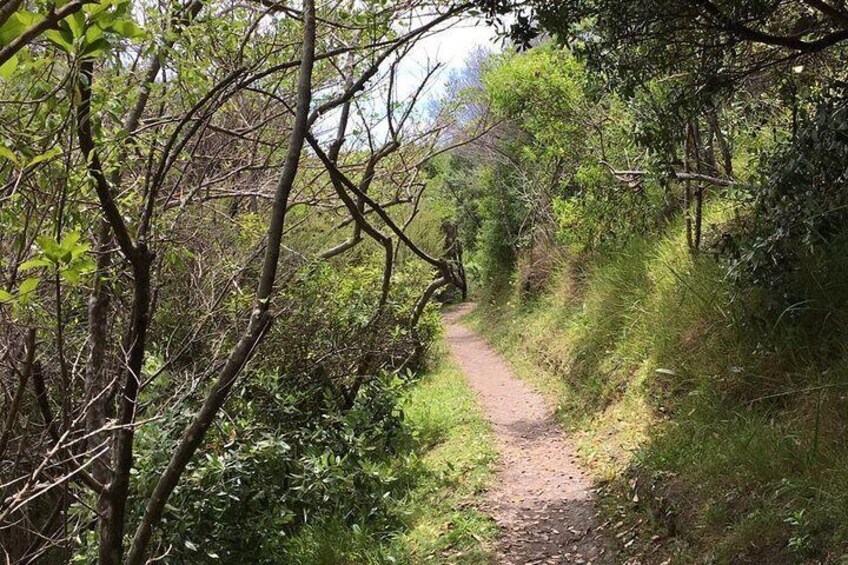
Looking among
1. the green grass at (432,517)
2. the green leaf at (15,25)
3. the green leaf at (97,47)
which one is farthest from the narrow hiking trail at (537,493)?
the green leaf at (15,25)

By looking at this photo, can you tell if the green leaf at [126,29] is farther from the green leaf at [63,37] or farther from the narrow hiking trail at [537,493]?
the narrow hiking trail at [537,493]

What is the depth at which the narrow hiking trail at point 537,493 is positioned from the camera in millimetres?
4398

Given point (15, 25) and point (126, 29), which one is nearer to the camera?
point (15, 25)

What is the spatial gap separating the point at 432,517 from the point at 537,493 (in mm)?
972

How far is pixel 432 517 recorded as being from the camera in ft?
17.5

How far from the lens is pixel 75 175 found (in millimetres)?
2258

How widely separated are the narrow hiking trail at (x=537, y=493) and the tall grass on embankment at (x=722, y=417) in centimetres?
22

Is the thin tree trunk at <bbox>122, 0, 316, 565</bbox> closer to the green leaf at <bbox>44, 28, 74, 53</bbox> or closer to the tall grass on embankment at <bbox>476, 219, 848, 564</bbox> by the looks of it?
the green leaf at <bbox>44, 28, 74, 53</bbox>

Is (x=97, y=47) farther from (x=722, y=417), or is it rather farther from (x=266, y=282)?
(x=722, y=417)

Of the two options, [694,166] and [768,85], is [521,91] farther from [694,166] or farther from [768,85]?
[768,85]

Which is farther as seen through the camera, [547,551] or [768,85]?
[768,85]

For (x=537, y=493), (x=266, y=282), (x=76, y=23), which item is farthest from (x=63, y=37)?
(x=537, y=493)

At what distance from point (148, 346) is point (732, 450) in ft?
16.1

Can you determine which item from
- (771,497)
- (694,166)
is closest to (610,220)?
(694,166)
